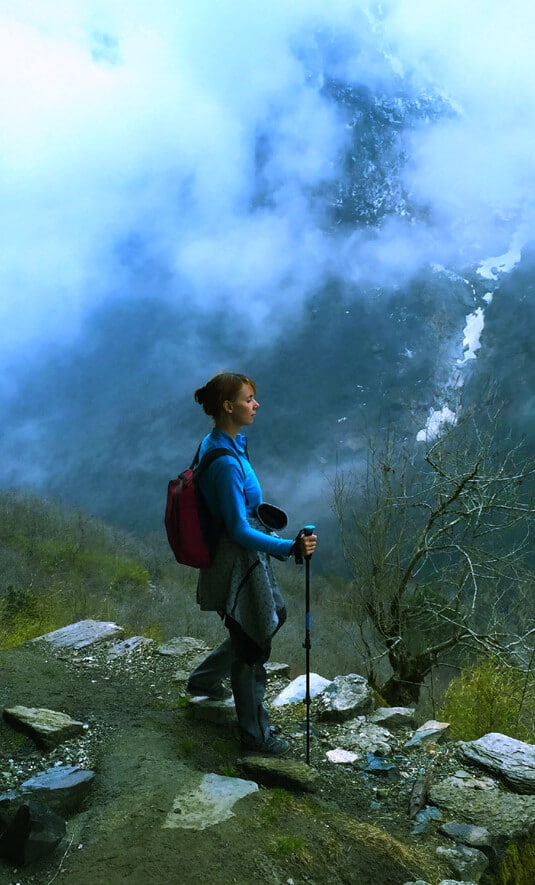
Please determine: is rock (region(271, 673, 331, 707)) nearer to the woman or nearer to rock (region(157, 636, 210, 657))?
rock (region(157, 636, 210, 657))

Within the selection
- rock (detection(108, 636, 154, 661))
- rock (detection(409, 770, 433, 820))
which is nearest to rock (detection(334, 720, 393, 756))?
rock (detection(409, 770, 433, 820))

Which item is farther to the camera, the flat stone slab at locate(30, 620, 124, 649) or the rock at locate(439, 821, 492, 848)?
the flat stone slab at locate(30, 620, 124, 649)

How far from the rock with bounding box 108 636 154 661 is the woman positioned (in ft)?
9.39

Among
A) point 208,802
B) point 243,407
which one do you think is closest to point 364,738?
point 208,802

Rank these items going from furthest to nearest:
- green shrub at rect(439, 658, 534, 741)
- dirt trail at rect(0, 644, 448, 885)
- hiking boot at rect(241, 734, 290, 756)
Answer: green shrub at rect(439, 658, 534, 741) → hiking boot at rect(241, 734, 290, 756) → dirt trail at rect(0, 644, 448, 885)

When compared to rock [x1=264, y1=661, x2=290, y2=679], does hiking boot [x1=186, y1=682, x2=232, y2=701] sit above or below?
below

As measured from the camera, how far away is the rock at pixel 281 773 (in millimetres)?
3389

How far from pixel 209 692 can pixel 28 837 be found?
→ 1775 millimetres

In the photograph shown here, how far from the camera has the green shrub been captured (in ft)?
18.7

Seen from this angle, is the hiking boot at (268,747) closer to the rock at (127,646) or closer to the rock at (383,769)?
the rock at (383,769)

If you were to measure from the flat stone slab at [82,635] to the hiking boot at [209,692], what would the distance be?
2.46 metres

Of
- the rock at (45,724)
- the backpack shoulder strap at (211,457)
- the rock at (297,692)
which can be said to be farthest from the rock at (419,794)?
the backpack shoulder strap at (211,457)

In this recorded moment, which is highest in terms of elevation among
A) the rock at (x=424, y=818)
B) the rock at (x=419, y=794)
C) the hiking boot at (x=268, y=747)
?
the hiking boot at (x=268, y=747)

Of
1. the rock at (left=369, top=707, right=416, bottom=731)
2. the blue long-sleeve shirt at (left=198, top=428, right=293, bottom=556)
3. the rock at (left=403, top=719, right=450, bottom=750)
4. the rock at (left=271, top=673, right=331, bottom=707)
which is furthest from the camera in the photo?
the rock at (left=271, top=673, right=331, bottom=707)
